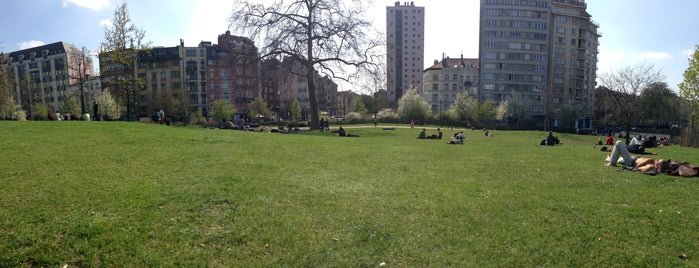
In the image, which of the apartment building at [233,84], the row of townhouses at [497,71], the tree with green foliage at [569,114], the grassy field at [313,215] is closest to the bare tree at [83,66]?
the row of townhouses at [497,71]

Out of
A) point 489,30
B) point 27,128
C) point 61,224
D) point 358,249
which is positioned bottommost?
point 358,249

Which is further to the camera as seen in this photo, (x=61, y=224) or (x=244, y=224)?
(x=244, y=224)

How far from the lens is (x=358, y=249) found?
6.00 metres

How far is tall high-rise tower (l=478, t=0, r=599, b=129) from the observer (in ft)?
299

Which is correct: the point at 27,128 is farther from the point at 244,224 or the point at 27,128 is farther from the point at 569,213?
the point at 569,213

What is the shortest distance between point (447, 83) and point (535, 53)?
22.1m

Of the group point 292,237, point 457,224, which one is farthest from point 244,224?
point 457,224

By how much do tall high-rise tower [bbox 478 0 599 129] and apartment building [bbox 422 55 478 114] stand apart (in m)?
10.3

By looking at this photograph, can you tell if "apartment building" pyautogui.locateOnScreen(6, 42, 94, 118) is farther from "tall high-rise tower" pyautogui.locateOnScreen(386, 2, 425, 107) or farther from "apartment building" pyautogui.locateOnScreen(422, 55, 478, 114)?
"tall high-rise tower" pyautogui.locateOnScreen(386, 2, 425, 107)

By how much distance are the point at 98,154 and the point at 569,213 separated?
11686 millimetres

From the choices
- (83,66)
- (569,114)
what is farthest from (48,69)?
(569,114)

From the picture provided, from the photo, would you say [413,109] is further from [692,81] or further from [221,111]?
[692,81]

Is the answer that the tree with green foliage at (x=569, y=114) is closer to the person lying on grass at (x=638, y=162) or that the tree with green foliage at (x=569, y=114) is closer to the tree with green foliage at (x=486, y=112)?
the tree with green foliage at (x=486, y=112)

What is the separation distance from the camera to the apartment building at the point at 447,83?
103000 mm
